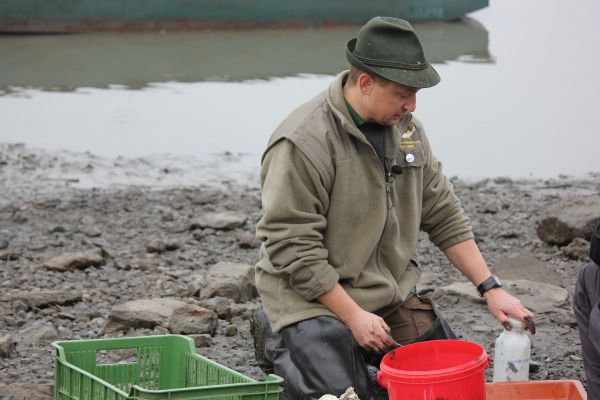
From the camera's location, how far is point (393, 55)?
373 centimetres

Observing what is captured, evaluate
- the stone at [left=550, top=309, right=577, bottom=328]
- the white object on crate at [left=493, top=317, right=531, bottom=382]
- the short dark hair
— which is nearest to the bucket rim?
the white object on crate at [left=493, top=317, right=531, bottom=382]

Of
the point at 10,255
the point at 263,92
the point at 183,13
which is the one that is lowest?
the point at 10,255

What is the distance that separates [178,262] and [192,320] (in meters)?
1.54

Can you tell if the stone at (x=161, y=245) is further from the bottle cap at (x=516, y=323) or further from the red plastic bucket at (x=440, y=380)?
the red plastic bucket at (x=440, y=380)

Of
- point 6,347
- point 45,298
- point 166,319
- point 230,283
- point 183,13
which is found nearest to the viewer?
point 6,347

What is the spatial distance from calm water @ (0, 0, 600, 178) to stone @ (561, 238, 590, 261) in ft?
9.56

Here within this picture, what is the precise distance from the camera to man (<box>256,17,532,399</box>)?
12.4 feet

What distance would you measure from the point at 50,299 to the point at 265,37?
13782 millimetres

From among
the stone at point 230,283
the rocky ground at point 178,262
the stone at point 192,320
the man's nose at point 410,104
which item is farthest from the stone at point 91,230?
the man's nose at point 410,104

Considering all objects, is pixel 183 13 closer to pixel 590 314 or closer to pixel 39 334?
pixel 39 334

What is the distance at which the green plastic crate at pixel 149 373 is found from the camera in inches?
124

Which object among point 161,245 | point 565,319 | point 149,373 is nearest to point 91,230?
point 161,245

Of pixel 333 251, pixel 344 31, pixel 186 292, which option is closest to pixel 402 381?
pixel 333 251

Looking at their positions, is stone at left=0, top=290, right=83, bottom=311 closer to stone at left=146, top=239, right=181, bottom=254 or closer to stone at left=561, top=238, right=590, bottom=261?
stone at left=146, top=239, right=181, bottom=254
